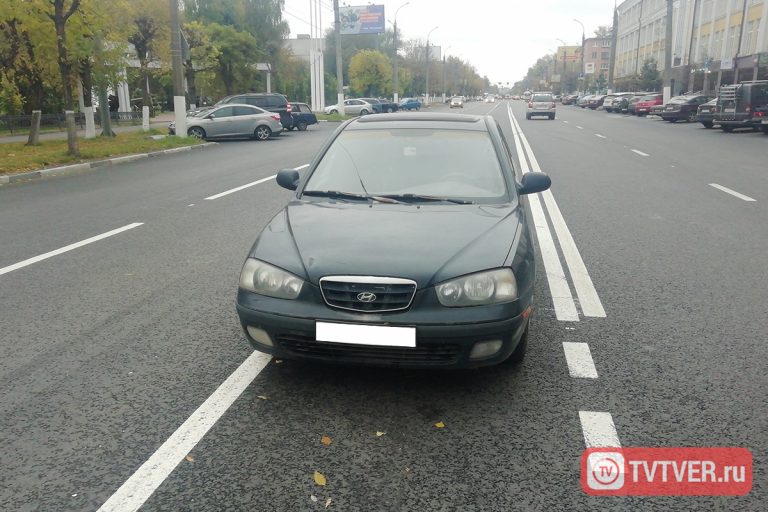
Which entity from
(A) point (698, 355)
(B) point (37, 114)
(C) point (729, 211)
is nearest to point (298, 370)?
(A) point (698, 355)

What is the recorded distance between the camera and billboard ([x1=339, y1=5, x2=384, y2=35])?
226 ft

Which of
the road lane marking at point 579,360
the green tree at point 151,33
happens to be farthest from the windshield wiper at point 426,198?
the green tree at point 151,33

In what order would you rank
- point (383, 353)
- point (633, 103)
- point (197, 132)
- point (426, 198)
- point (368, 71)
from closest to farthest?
point (383, 353), point (426, 198), point (197, 132), point (633, 103), point (368, 71)

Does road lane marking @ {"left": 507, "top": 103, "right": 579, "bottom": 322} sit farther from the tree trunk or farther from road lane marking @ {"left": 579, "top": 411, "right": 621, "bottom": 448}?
the tree trunk

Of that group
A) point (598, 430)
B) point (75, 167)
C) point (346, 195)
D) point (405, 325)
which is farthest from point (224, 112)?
point (598, 430)

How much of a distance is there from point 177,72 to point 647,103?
114 ft

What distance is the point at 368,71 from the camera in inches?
3049

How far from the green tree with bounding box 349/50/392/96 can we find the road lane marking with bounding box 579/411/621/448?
253 feet

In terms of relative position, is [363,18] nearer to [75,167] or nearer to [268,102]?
[268,102]

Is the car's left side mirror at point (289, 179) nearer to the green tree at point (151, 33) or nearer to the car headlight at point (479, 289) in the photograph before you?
the car headlight at point (479, 289)

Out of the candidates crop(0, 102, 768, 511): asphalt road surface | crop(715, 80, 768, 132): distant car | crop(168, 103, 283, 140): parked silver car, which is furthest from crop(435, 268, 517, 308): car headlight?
crop(715, 80, 768, 132): distant car

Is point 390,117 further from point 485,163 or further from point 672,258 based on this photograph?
point 672,258

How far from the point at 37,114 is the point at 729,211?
2026 centimetres

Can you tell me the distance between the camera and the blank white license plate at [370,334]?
10.5ft
